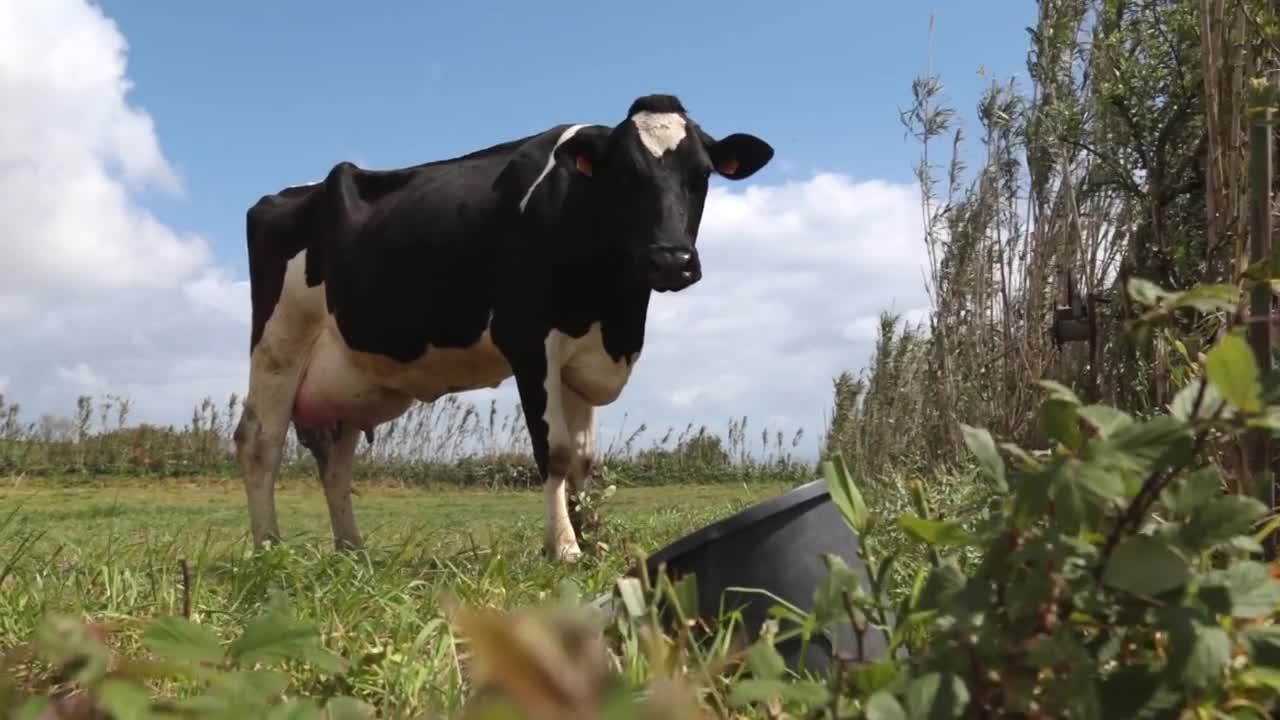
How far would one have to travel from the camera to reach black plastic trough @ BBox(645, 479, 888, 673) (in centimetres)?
193

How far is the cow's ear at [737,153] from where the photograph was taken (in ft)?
15.1

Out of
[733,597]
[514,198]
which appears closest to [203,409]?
[514,198]

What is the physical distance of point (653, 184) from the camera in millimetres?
4141

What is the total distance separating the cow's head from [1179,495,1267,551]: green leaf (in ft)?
10.1

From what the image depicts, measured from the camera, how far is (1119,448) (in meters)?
0.83

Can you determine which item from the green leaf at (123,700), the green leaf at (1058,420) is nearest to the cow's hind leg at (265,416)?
the green leaf at (1058,420)

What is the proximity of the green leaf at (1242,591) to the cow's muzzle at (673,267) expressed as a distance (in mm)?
3046

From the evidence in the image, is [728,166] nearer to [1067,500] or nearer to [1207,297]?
[1207,297]

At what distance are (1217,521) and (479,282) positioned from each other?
12.6 feet

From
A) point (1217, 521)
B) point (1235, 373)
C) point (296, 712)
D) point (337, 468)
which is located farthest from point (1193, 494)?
point (337, 468)

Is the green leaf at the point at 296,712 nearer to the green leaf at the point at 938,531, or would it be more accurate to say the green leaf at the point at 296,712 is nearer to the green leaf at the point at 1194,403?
the green leaf at the point at 938,531

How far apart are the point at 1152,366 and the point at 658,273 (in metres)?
1.52

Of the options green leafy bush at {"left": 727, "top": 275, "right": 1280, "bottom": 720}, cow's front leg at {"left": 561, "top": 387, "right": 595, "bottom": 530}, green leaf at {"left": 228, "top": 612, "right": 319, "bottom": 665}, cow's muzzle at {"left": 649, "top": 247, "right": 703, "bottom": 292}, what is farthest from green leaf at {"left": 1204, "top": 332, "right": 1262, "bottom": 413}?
cow's front leg at {"left": 561, "top": 387, "right": 595, "bottom": 530}

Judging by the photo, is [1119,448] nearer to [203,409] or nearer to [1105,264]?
[1105,264]
